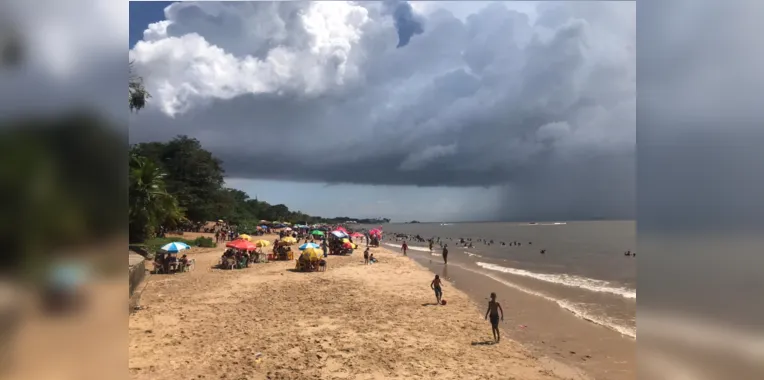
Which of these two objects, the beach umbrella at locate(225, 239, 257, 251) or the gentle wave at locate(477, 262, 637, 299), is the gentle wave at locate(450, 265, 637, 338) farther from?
the beach umbrella at locate(225, 239, 257, 251)

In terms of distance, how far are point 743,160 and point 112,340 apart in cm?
355

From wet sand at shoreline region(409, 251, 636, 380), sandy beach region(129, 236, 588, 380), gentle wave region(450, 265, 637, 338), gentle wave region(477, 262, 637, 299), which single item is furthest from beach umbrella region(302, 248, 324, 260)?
gentle wave region(477, 262, 637, 299)

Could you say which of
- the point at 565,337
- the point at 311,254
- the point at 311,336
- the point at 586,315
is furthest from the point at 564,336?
the point at 311,254

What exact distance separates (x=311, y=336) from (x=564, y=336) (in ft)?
21.3

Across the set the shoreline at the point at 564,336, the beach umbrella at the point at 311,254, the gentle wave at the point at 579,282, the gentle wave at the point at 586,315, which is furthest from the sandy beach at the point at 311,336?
the gentle wave at the point at 579,282

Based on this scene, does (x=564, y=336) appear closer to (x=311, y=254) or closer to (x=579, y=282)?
(x=579, y=282)

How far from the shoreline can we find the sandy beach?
2.01 feet

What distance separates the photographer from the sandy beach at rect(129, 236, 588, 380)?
6.95 m

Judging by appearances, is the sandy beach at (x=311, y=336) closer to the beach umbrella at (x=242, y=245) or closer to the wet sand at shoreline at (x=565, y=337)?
the wet sand at shoreline at (x=565, y=337)

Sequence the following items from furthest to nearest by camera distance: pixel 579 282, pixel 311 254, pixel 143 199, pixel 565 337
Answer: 1. pixel 579 282
2. pixel 311 254
3. pixel 143 199
4. pixel 565 337

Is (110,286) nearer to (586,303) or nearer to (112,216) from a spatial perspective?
(112,216)

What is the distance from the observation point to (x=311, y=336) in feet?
28.5

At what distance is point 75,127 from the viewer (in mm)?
1399

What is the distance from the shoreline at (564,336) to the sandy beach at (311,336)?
24.1 inches
